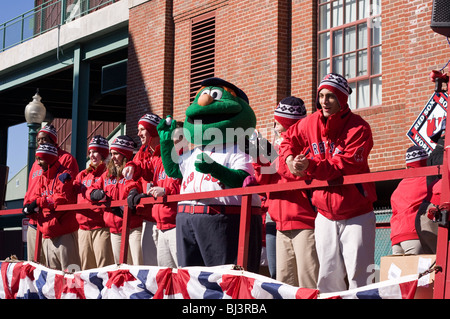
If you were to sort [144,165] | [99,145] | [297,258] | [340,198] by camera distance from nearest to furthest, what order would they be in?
1. [340,198]
2. [297,258]
3. [144,165]
4. [99,145]

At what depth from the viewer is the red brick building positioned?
488 inches

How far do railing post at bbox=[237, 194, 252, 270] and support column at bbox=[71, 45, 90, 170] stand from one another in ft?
48.4

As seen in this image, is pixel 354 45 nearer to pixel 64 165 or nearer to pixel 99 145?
pixel 99 145

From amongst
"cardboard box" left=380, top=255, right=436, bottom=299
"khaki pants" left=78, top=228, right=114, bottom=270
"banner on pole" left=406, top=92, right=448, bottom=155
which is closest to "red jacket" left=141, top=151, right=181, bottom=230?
"khaki pants" left=78, top=228, right=114, bottom=270

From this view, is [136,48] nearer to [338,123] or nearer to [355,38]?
[355,38]

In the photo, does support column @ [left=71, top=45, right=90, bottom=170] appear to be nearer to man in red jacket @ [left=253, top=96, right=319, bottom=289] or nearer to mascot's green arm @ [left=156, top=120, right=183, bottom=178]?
mascot's green arm @ [left=156, top=120, right=183, bottom=178]

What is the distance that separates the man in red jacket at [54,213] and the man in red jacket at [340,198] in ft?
12.4

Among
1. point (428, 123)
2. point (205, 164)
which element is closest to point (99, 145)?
point (205, 164)

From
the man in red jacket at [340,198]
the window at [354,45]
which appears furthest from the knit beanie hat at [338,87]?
the window at [354,45]

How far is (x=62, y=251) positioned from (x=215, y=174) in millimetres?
3347

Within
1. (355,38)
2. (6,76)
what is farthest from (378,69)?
(6,76)

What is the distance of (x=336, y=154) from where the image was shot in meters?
5.09

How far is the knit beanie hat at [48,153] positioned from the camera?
348 inches
